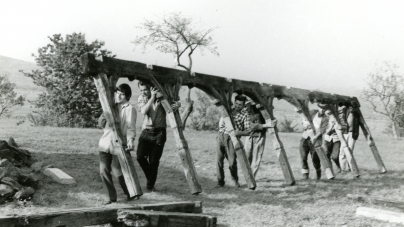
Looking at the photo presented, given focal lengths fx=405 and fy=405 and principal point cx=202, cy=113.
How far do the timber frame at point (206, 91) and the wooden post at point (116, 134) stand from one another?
5.9 inches

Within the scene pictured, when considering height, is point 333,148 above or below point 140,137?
below

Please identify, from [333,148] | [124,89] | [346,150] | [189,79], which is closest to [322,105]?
[333,148]

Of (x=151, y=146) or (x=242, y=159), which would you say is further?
(x=242, y=159)

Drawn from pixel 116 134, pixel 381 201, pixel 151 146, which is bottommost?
pixel 381 201

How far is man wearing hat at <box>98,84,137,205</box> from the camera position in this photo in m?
6.96

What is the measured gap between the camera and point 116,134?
6.93 meters

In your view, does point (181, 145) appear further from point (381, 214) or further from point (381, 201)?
point (381, 201)

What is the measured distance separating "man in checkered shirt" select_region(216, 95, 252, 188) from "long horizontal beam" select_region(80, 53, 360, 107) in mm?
494

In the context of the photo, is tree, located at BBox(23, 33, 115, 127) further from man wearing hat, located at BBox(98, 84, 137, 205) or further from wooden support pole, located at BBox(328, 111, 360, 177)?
man wearing hat, located at BBox(98, 84, 137, 205)

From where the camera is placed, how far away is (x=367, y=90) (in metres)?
35.2

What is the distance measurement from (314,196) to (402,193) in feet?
8.46

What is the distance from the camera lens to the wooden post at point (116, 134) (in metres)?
6.89

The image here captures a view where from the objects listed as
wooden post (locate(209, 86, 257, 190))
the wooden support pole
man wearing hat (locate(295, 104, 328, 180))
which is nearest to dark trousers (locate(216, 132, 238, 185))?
wooden post (locate(209, 86, 257, 190))

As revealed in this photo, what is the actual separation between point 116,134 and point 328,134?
24.9 feet
